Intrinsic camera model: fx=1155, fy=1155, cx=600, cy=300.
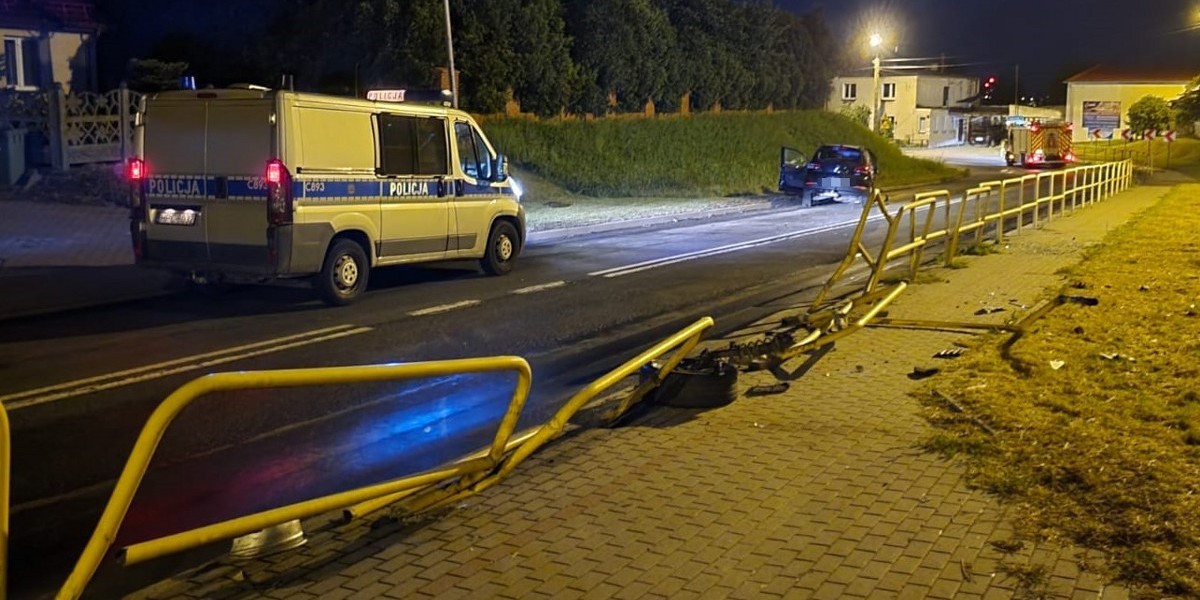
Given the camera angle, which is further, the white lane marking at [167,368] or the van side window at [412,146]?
the van side window at [412,146]

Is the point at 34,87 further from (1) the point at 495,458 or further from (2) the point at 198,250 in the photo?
(1) the point at 495,458

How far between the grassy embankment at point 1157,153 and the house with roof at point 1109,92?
1776 centimetres

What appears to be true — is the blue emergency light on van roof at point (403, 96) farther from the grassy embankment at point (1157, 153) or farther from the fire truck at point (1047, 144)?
the fire truck at point (1047, 144)

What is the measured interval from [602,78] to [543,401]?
30.4 meters

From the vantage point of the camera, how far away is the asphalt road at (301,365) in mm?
6344

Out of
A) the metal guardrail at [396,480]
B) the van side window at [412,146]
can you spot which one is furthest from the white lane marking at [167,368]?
the metal guardrail at [396,480]

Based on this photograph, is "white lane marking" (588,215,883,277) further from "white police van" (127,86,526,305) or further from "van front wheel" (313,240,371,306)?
"van front wheel" (313,240,371,306)

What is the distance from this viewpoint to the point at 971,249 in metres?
17.6

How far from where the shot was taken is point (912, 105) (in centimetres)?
8756

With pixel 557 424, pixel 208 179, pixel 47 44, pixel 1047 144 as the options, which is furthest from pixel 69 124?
pixel 1047 144

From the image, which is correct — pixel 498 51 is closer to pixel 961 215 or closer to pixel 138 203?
pixel 961 215

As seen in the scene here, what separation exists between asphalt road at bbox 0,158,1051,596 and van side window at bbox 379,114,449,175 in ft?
4.87

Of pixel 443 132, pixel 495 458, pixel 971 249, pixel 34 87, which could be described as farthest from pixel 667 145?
pixel 495 458

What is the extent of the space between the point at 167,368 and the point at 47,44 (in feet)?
82.8
